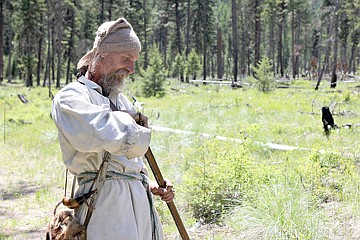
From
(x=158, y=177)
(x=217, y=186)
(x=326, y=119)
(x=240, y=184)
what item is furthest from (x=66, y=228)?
(x=326, y=119)

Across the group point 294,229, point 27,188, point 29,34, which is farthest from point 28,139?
point 29,34

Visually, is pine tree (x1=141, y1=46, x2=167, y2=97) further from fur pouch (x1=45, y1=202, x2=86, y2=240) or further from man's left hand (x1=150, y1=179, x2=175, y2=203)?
fur pouch (x1=45, y1=202, x2=86, y2=240)

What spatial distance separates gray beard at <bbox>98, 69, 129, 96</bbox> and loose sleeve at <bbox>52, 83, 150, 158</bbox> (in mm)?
274

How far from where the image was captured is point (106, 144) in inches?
79.8

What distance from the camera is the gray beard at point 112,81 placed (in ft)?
7.85

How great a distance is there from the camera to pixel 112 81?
2.41 m

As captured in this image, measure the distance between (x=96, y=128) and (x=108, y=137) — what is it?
0.22 feet

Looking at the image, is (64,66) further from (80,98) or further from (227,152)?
(80,98)

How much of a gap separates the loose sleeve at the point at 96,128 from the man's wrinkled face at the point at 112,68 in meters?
0.28

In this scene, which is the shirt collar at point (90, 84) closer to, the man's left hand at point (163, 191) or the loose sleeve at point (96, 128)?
the loose sleeve at point (96, 128)

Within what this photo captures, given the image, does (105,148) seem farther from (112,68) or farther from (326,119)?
(326,119)

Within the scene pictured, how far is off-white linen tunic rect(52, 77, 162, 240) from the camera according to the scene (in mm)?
2037

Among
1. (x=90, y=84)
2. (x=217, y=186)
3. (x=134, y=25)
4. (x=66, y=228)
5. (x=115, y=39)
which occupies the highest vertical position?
(x=134, y=25)

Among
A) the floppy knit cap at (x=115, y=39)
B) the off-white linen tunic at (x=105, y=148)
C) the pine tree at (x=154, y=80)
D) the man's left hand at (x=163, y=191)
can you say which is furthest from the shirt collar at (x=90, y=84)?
the pine tree at (x=154, y=80)
